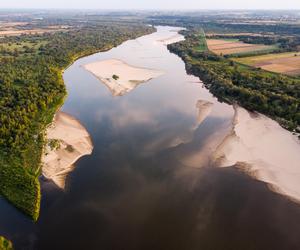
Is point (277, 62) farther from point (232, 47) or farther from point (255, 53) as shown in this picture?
point (232, 47)

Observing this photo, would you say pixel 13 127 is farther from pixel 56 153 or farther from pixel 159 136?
pixel 159 136

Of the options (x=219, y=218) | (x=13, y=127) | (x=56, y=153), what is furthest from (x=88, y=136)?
(x=219, y=218)

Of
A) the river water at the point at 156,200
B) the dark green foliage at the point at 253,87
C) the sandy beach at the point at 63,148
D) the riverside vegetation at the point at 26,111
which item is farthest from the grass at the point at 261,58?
the sandy beach at the point at 63,148

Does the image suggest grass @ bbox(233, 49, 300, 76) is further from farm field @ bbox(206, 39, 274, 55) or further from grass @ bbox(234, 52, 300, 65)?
farm field @ bbox(206, 39, 274, 55)

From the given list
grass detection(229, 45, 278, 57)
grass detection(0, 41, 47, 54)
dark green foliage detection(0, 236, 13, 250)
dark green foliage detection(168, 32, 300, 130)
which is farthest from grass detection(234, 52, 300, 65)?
dark green foliage detection(0, 236, 13, 250)

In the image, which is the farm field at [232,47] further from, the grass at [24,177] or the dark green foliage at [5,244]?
the dark green foliage at [5,244]

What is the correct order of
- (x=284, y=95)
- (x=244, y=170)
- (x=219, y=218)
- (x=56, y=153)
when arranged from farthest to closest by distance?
(x=284, y=95)
(x=56, y=153)
(x=244, y=170)
(x=219, y=218)

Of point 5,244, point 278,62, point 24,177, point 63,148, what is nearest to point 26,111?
point 63,148
